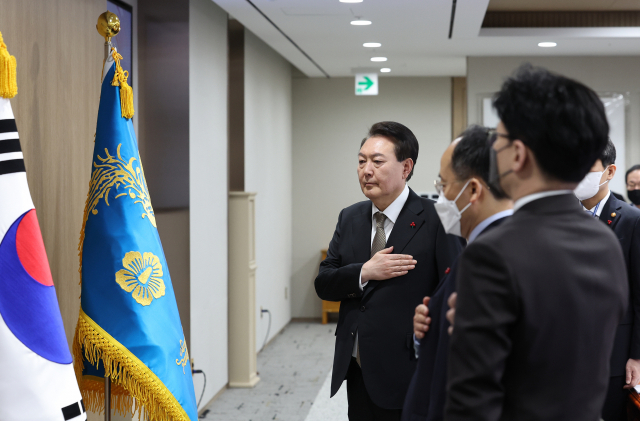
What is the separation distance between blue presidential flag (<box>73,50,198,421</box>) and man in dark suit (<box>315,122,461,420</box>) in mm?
566

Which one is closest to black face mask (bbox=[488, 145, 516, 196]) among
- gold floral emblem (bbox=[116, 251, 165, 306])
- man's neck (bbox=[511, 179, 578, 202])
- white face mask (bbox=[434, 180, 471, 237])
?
man's neck (bbox=[511, 179, 578, 202])

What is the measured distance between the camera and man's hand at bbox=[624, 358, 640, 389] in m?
2.26

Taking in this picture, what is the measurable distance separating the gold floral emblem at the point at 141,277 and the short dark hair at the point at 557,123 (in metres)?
1.44

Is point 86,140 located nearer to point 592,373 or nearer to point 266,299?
point 592,373

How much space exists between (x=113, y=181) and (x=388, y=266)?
100 centimetres

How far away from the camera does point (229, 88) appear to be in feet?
16.9

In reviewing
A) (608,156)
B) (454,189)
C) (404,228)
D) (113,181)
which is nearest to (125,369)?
(113,181)

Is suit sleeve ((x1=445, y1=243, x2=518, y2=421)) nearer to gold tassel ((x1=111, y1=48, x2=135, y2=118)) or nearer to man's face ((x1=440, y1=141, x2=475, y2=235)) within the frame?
man's face ((x1=440, y1=141, x2=475, y2=235))

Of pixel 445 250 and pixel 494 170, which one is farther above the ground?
pixel 494 170

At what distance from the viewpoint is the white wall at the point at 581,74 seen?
6.17 meters

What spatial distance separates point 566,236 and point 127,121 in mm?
1658

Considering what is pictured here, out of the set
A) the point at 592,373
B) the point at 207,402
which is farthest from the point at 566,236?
the point at 207,402

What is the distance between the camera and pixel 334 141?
24.8ft

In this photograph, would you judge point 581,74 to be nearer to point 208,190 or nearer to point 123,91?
point 208,190
